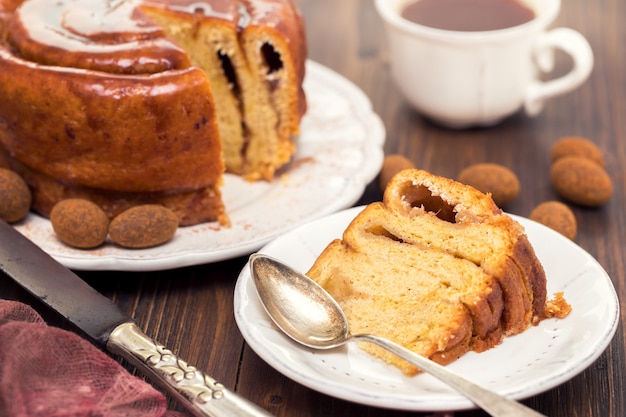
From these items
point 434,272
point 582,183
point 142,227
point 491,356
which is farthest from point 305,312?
point 582,183

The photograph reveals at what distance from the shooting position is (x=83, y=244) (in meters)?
2.62

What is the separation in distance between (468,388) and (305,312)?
19.0 inches

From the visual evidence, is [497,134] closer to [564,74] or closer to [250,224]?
[564,74]

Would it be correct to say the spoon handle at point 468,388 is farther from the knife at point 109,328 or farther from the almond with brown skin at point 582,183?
the almond with brown skin at point 582,183

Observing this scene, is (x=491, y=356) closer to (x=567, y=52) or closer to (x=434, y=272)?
(x=434, y=272)

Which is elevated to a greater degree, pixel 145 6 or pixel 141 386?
pixel 145 6

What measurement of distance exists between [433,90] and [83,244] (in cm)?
Result: 149

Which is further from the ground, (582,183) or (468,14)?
(468,14)

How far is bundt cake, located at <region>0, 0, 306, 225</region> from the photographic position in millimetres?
2623

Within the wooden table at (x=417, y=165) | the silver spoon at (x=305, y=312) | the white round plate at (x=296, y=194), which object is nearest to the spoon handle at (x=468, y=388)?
the silver spoon at (x=305, y=312)

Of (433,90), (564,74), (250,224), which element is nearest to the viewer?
(250,224)

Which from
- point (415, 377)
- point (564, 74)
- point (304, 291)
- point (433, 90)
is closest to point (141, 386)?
point (304, 291)

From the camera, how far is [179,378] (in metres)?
1.97

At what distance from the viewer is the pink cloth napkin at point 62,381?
1900 mm
